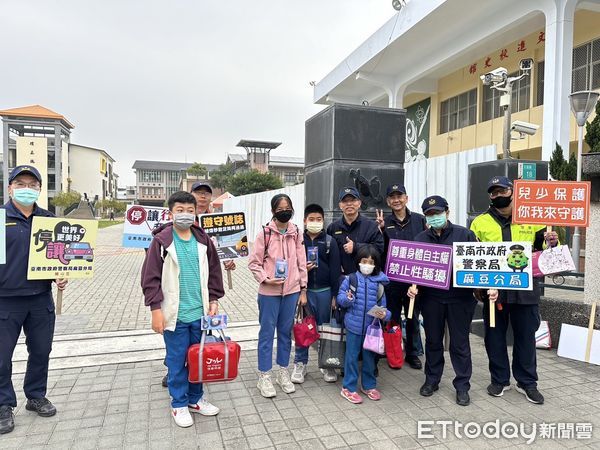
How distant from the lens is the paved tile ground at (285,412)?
2925 millimetres

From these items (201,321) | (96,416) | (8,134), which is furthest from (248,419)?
(8,134)

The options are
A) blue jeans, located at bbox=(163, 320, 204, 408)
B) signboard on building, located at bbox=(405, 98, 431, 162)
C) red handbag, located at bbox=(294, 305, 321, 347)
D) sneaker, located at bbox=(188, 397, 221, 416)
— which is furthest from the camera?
signboard on building, located at bbox=(405, 98, 431, 162)

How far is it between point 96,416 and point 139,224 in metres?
2.01

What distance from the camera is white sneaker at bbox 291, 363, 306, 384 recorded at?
3.93 m

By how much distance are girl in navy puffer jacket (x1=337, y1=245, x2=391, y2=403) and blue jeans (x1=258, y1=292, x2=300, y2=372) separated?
0.50 metres

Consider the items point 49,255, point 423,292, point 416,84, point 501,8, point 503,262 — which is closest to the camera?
point 49,255

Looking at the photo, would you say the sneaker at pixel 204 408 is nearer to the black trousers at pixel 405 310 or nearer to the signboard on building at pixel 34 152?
the black trousers at pixel 405 310

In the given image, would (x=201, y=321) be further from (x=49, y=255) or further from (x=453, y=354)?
(x=453, y=354)

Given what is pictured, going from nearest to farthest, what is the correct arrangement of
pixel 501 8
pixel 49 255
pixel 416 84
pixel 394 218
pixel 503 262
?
pixel 49 255 < pixel 503 262 < pixel 394 218 < pixel 501 8 < pixel 416 84

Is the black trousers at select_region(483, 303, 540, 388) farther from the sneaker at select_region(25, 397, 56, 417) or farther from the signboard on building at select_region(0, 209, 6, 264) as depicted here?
the signboard on building at select_region(0, 209, 6, 264)

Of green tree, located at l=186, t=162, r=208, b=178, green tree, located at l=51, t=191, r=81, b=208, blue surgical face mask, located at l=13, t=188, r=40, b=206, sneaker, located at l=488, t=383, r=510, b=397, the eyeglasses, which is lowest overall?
sneaker, located at l=488, t=383, r=510, b=397

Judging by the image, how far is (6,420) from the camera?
9.97 feet

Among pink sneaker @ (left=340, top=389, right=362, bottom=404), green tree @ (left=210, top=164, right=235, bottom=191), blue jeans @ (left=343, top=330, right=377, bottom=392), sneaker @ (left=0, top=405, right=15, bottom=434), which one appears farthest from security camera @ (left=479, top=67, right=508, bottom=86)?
green tree @ (left=210, top=164, right=235, bottom=191)

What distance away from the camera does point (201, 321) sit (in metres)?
3.25
